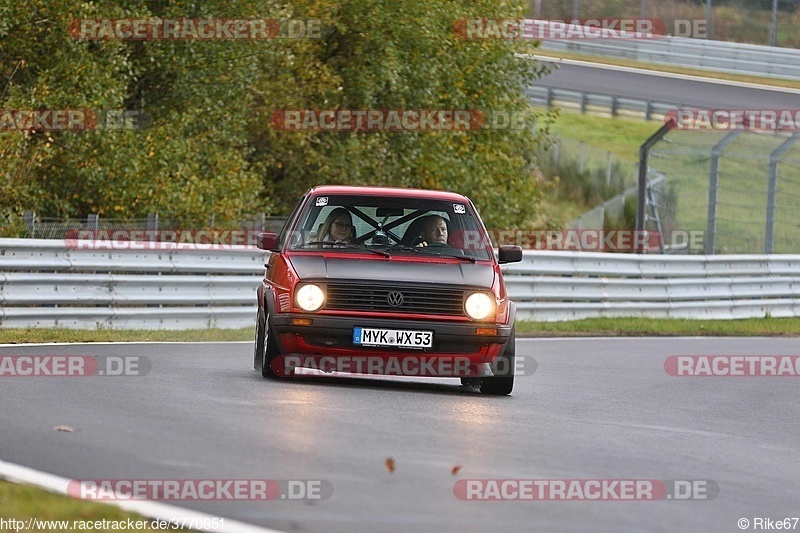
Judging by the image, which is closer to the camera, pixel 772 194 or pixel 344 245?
pixel 344 245

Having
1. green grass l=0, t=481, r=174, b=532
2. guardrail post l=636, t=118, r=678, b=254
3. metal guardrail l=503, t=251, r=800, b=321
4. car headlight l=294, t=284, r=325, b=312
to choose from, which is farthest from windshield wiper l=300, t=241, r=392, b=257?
guardrail post l=636, t=118, r=678, b=254

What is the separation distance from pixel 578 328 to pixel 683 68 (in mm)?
25377

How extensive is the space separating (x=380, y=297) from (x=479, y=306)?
2.42ft

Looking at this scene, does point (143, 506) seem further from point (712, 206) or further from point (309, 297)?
point (712, 206)

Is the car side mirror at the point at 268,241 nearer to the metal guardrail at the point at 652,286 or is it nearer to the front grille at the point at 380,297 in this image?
the front grille at the point at 380,297

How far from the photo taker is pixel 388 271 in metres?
11.3

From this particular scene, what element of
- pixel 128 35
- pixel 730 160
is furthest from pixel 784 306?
pixel 128 35

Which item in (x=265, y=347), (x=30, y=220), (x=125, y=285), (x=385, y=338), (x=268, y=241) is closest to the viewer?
(x=385, y=338)

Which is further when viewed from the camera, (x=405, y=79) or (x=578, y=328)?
(x=405, y=79)

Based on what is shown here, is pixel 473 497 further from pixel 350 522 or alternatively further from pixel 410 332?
pixel 410 332

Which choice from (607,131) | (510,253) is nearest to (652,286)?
(510,253)

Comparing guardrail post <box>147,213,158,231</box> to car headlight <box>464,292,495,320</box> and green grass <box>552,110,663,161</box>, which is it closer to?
car headlight <box>464,292,495,320</box>

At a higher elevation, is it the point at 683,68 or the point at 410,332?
the point at 683,68

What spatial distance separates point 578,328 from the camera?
21.9 meters
